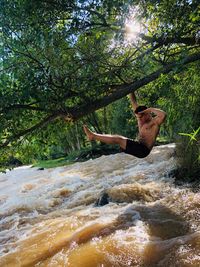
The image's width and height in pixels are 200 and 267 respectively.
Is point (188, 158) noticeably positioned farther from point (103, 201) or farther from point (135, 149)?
point (135, 149)

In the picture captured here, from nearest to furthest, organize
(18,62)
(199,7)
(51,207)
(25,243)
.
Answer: (199,7) < (18,62) < (25,243) < (51,207)

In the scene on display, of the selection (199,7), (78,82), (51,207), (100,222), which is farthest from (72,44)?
(51,207)

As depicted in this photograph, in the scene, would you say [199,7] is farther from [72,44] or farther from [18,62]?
[18,62]

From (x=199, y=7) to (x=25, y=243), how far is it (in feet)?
21.8

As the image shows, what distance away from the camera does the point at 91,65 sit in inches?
297

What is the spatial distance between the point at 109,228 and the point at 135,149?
2109 mm

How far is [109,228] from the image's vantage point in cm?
816

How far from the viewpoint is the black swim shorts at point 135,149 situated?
301 inches

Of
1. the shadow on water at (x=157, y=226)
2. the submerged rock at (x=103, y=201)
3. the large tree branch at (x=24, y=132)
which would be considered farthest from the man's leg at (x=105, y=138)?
the submerged rock at (x=103, y=201)

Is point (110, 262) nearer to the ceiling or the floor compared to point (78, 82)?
nearer to the floor

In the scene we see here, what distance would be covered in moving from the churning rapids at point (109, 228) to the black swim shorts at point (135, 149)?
1.80 metres

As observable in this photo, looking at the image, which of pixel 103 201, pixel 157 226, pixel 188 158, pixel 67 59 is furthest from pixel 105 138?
pixel 188 158

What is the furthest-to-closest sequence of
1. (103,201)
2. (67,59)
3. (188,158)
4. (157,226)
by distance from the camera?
(188,158)
(103,201)
(157,226)
(67,59)

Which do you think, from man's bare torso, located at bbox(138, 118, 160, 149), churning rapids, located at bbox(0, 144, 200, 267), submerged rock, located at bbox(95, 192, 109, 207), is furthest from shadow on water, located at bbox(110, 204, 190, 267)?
man's bare torso, located at bbox(138, 118, 160, 149)
